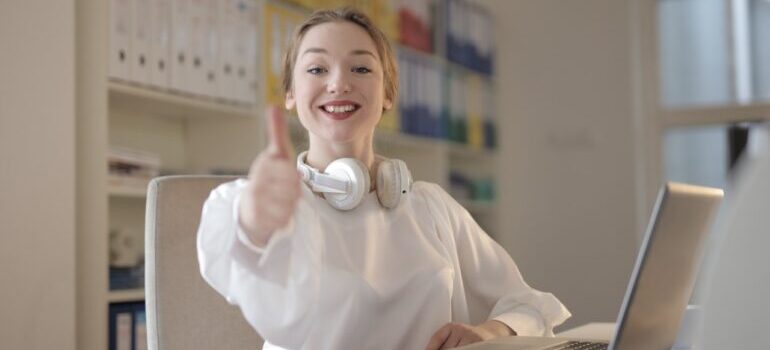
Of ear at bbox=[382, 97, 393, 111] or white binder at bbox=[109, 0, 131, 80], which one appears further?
white binder at bbox=[109, 0, 131, 80]

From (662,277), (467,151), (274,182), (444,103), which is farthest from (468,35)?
(274,182)

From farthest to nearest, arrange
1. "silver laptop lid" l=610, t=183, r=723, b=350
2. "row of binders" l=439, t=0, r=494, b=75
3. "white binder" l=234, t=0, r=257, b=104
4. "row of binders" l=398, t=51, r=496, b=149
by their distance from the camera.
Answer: "row of binders" l=439, t=0, r=494, b=75
"row of binders" l=398, t=51, r=496, b=149
"white binder" l=234, t=0, r=257, b=104
"silver laptop lid" l=610, t=183, r=723, b=350

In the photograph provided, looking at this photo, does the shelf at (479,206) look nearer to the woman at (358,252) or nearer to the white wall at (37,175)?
the white wall at (37,175)

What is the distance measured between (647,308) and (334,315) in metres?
0.41

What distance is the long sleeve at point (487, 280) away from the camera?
145 cm

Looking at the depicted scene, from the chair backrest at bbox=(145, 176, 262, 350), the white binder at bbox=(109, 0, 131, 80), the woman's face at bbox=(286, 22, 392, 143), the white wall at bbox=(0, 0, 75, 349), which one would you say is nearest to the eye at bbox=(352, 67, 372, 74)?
the woman's face at bbox=(286, 22, 392, 143)

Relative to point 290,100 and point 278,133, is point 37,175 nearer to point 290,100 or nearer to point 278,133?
point 290,100

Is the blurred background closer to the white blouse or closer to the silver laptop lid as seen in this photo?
the white blouse

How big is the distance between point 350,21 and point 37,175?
4.87 ft

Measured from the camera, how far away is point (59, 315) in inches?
102

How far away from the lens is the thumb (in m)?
0.88

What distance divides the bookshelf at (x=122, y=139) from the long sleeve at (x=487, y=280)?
0.80 metres

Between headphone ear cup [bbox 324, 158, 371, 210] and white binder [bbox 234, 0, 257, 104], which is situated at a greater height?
white binder [bbox 234, 0, 257, 104]

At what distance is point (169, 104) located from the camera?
10.3 ft
